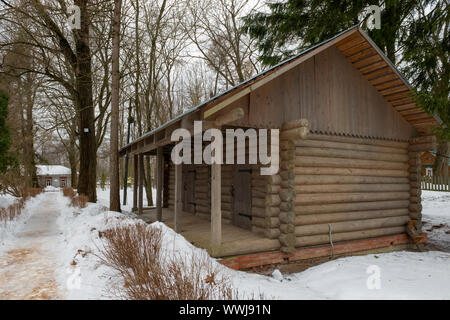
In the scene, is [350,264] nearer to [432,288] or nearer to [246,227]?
[432,288]

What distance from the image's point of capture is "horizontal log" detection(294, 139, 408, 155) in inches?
297

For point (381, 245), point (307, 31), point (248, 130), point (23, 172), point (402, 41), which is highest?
point (307, 31)

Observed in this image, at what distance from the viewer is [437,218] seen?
12141 millimetres

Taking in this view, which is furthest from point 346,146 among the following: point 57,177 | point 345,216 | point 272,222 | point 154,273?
point 57,177

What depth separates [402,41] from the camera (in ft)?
33.8

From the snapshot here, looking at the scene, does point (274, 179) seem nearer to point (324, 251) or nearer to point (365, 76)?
point (324, 251)

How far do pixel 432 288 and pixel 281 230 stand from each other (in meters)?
3.10

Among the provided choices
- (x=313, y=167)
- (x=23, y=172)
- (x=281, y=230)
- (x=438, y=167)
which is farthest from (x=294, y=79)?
(x=23, y=172)

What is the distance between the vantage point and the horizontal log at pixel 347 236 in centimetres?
729

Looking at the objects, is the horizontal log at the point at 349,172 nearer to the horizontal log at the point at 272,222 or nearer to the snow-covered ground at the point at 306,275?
the horizontal log at the point at 272,222

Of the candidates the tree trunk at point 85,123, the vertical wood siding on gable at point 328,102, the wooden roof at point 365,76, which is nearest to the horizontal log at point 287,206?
the vertical wood siding on gable at point 328,102

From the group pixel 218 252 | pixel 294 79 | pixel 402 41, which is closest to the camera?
pixel 218 252

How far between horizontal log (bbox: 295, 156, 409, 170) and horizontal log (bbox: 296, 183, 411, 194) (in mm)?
559

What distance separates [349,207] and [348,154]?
5.05 feet
